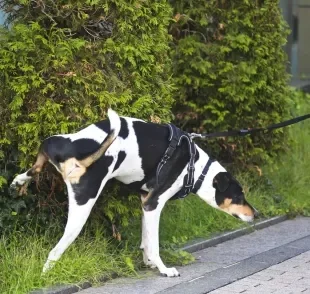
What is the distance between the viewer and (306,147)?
11.2 meters

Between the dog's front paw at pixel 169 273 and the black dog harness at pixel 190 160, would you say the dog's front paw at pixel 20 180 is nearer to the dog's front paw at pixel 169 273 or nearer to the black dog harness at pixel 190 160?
the black dog harness at pixel 190 160

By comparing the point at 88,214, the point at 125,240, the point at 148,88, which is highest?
the point at 148,88

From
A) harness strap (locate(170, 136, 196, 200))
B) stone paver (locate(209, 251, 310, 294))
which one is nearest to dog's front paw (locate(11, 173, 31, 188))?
harness strap (locate(170, 136, 196, 200))

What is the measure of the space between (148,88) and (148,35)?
45cm

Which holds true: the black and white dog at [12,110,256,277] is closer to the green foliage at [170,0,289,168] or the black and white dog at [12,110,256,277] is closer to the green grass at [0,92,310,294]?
the green grass at [0,92,310,294]

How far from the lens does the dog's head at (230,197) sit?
707 cm

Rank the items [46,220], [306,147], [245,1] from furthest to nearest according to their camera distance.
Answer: [306,147]
[245,1]
[46,220]

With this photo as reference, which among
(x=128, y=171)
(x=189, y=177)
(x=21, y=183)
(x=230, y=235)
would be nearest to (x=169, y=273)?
(x=189, y=177)

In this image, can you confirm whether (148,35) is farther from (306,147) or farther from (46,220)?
(306,147)

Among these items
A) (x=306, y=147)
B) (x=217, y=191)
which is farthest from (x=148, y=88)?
(x=306, y=147)

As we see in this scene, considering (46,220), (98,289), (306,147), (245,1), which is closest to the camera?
(98,289)

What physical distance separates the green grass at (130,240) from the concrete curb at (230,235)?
9cm

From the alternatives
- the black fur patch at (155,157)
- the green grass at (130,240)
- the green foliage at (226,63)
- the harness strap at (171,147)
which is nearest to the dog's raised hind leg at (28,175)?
the green grass at (130,240)

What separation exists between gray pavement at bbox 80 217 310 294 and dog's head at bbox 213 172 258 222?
1.63 feet
